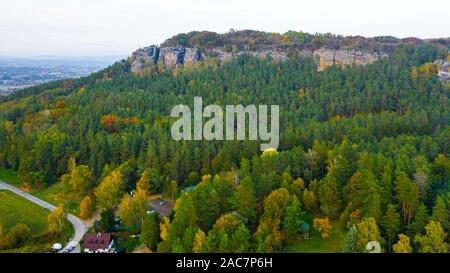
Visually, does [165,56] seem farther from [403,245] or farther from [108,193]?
[403,245]

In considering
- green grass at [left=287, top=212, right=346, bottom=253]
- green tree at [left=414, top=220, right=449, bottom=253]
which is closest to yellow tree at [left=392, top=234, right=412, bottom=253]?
green tree at [left=414, top=220, right=449, bottom=253]

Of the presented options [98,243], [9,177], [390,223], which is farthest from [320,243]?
[9,177]

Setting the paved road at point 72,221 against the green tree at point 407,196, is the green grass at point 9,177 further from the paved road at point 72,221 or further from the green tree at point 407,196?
the green tree at point 407,196

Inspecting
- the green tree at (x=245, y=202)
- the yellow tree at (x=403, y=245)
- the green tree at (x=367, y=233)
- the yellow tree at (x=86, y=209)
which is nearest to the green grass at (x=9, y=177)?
the yellow tree at (x=86, y=209)

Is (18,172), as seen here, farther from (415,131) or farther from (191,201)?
(415,131)

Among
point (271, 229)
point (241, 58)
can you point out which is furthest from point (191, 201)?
point (241, 58)

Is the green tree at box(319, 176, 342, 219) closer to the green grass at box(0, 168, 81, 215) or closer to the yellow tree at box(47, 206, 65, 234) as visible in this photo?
the yellow tree at box(47, 206, 65, 234)
